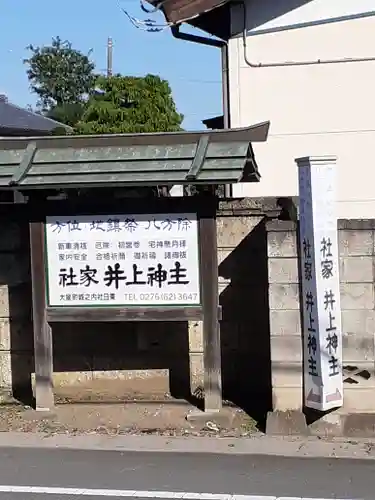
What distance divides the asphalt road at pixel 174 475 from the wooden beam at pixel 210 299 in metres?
1.17

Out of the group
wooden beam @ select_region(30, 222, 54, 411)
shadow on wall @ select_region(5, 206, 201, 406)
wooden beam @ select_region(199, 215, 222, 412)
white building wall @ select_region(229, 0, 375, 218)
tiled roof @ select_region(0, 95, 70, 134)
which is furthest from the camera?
tiled roof @ select_region(0, 95, 70, 134)

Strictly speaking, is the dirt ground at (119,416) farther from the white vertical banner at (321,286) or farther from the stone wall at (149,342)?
the white vertical banner at (321,286)

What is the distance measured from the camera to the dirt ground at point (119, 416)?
24.6ft

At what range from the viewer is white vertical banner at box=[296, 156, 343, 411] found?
23.0 feet

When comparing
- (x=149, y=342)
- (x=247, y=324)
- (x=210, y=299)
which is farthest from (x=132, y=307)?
(x=247, y=324)

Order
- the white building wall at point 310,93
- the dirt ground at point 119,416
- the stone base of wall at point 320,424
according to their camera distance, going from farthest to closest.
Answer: the white building wall at point 310,93
the dirt ground at point 119,416
the stone base of wall at point 320,424

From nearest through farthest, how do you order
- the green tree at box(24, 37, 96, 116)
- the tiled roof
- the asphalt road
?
the asphalt road, the tiled roof, the green tree at box(24, 37, 96, 116)

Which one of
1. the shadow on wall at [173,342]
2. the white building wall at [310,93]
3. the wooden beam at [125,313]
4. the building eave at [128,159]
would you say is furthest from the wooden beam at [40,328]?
the white building wall at [310,93]

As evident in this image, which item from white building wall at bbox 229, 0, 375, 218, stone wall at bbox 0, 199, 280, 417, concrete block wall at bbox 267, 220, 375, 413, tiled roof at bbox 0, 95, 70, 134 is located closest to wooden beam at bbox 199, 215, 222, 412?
concrete block wall at bbox 267, 220, 375, 413

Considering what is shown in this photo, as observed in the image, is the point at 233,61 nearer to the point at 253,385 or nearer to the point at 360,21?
the point at 360,21

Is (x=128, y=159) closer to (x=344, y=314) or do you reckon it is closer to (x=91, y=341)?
(x=91, y=341)

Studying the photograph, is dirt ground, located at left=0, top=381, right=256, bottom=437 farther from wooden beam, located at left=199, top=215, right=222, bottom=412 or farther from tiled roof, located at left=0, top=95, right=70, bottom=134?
tiled roof, located at left=0, top=95, right=70, bottom=134

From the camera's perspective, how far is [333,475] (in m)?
6.04

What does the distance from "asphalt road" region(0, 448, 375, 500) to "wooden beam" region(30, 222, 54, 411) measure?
Answer: 43.1 inches
